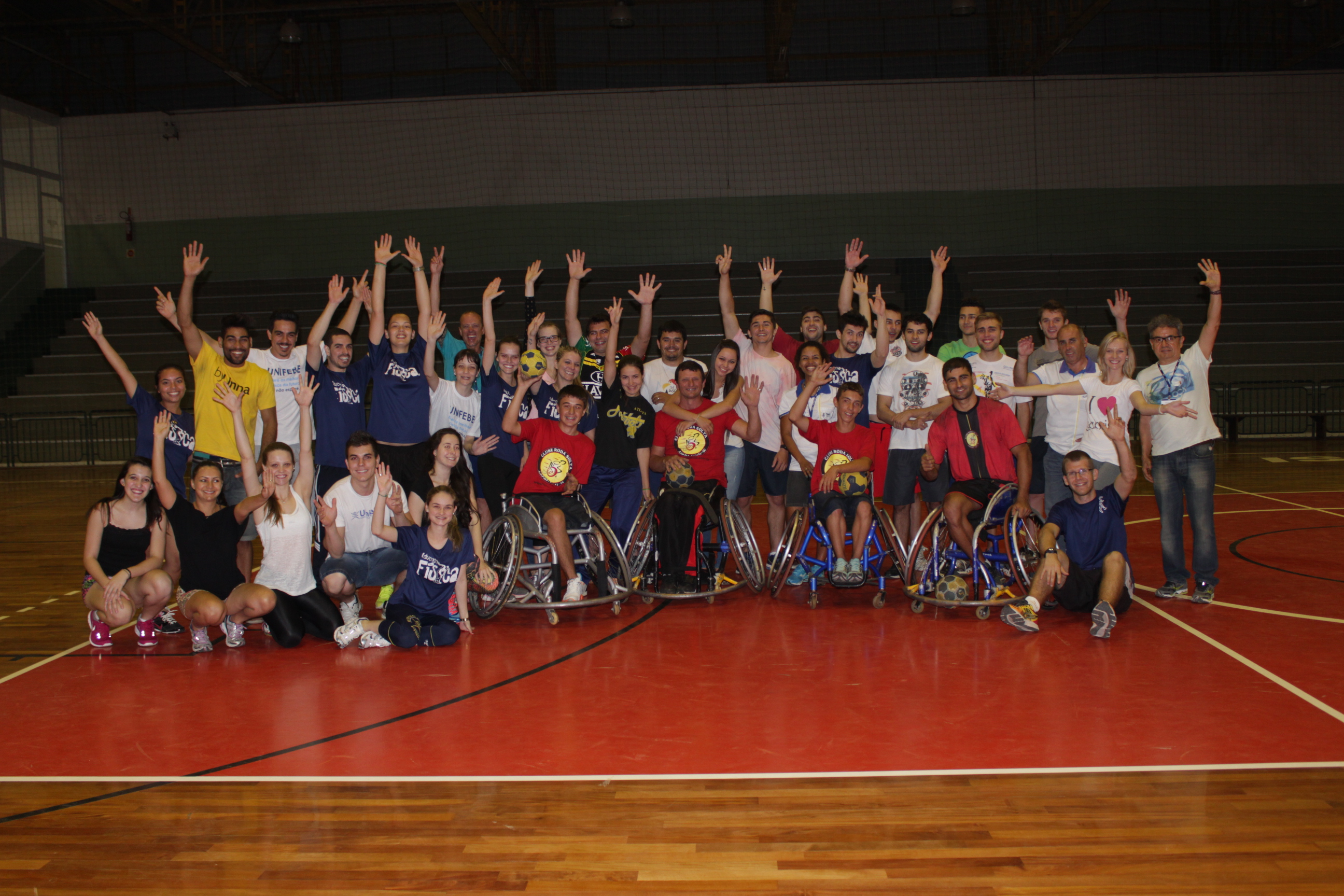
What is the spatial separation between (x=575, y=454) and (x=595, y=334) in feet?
3.48

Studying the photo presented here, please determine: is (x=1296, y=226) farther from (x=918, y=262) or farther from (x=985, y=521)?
(x=985, y=521)

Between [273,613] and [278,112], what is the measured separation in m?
13.2

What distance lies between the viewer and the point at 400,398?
17.7 ft

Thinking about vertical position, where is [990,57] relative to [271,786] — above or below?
above

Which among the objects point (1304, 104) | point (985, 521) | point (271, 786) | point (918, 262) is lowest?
point (271, 786)

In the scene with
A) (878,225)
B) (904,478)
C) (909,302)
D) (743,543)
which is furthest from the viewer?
(878,225)

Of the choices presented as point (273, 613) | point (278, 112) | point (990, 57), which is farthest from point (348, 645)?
point (990, 57)

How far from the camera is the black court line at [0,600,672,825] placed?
2879 millimetres

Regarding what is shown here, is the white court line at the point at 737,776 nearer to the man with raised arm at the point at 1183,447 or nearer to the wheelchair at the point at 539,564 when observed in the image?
the wheelchair at the point at 539,564

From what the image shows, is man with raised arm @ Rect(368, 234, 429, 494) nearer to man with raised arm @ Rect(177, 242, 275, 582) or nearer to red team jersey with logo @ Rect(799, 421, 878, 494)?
man with raised arm @ Rect(177, 242, 275, 582)

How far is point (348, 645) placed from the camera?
4598 mm

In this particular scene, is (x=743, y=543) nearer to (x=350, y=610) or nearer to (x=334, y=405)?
(x=350, y=610)

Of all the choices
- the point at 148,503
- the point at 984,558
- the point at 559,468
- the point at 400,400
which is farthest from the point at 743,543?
the point at 148,503

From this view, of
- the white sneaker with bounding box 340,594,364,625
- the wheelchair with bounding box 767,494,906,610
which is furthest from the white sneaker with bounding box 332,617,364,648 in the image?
the wheelchair with bounding box 767,494,906,610
